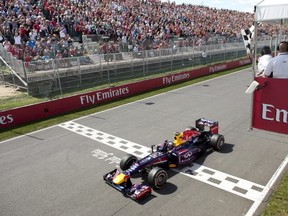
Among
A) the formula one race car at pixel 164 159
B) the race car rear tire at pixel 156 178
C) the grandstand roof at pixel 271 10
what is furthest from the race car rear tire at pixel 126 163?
the grandstand roof at pixel 271 10

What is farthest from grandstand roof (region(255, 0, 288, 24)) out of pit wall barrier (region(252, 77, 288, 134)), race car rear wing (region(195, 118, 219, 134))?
race car rear wing (region(195, 118, 219, 134))

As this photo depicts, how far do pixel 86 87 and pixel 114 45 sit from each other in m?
4.02

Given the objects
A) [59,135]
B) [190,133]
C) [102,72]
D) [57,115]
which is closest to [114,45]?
[102,72]

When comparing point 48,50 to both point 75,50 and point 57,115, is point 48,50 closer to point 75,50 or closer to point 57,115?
point 75,50

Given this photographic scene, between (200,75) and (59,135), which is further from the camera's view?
(200,75)

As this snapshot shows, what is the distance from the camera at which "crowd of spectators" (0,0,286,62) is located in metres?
15.8

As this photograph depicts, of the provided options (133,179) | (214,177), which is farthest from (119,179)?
(214,177)

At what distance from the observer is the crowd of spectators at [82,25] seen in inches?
620

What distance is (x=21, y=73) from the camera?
47.1ft

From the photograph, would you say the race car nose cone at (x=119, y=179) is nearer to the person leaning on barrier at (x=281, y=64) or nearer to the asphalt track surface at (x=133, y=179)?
the asphalt track surface at (x=133, y=179)

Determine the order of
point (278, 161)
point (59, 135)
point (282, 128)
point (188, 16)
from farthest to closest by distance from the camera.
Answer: point (188, 16) → point (59, 135) → point (278, 161) → point (282, 128)

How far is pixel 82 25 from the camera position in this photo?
20766 millimetres

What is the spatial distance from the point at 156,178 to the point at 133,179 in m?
0.80

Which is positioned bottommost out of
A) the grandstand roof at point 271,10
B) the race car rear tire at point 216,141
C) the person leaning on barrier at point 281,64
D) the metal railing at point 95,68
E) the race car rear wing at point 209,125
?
the race car rear tire at point 216,141
